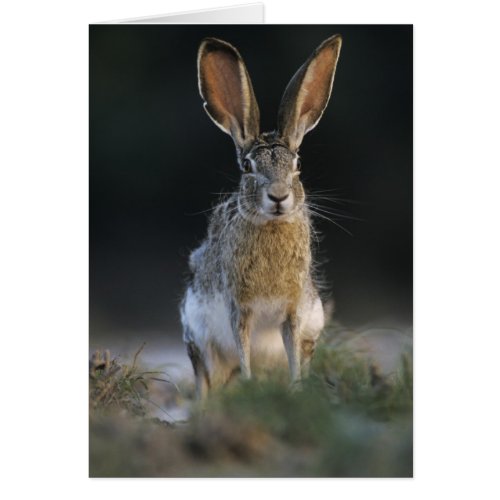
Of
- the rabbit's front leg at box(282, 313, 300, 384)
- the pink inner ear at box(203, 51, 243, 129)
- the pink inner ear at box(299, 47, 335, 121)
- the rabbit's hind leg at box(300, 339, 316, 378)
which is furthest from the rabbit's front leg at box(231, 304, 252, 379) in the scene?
the pink inner ear at box(299, 47, 335, 121)

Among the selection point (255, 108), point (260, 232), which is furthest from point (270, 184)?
point (255, 108)

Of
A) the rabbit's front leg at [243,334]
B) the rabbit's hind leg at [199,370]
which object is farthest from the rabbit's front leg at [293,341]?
the rabbit's hind leg at [199,370]

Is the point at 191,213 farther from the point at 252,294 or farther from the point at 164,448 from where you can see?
the point at 164,448

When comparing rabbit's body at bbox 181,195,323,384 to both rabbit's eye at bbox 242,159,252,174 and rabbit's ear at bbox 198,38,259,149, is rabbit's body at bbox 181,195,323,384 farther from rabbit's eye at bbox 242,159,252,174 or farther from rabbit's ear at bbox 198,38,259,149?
rabbit's ear at bbox 198,38,259,149

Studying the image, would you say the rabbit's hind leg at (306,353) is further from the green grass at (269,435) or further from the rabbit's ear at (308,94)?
the rabbit's ear at (308,94)

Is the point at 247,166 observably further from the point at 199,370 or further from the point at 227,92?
A: the point at 199,370
